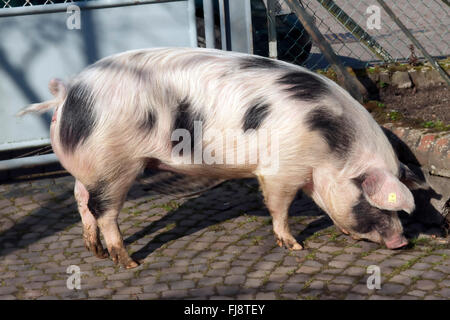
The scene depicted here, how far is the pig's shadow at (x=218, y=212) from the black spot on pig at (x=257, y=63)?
1142 millimetres

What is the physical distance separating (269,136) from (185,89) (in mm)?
579

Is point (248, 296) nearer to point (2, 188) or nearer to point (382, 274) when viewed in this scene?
point (382, 274)

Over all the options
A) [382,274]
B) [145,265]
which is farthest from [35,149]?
[382,274]

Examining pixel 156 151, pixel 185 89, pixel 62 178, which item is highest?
pixel 185 89

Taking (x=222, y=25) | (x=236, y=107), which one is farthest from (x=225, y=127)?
(x=222, y=25)

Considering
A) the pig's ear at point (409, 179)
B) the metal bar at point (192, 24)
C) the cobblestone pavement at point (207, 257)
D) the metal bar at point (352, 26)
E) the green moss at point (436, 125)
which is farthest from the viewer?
the metal bar at point (352, 26)

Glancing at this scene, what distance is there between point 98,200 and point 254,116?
3.62 ft

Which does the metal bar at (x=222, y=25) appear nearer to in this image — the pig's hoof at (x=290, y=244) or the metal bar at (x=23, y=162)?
the metal bar at (x=23, y=162)

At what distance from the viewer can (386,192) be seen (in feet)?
14.2

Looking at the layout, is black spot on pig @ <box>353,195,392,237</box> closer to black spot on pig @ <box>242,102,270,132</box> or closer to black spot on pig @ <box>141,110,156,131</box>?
black spot on pig @ <box>242,102,270,132</box>

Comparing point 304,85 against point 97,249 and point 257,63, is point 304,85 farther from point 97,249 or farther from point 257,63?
point 97,249

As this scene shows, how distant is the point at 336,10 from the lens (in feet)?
23.7

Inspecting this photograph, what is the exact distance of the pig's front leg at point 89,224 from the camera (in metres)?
4.80

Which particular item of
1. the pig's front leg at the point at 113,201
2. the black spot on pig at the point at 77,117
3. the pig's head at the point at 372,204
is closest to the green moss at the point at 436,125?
the pig's head at the point at 372,204
